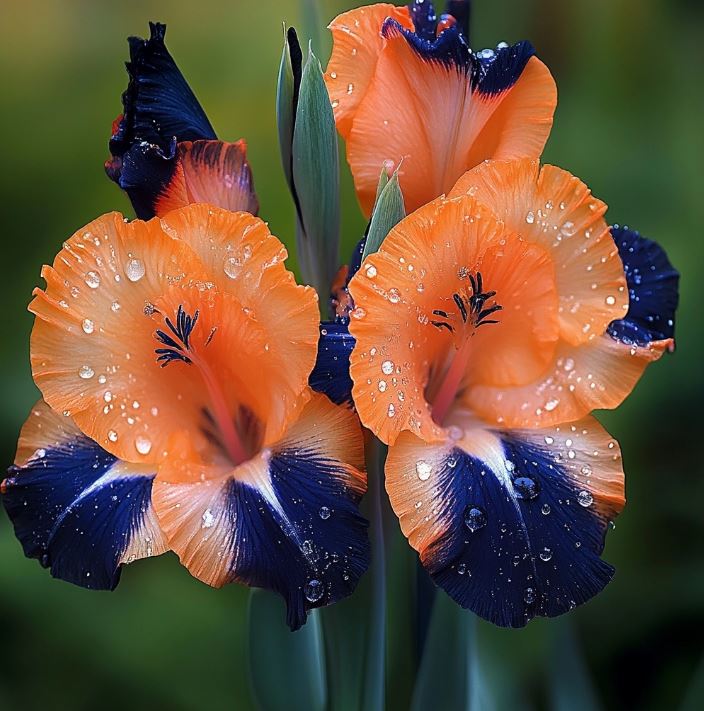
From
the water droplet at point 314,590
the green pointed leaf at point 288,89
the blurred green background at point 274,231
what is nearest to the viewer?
the water droplet at point 314,590

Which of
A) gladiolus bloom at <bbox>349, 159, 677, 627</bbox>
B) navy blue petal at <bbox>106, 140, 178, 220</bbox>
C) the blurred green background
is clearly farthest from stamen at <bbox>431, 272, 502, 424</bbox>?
the blurred green background

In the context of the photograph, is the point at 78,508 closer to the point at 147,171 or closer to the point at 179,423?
the point at 179,423

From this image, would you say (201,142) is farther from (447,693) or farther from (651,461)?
(651,461)

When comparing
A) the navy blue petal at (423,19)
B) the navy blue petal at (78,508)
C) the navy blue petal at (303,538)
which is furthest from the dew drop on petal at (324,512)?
the navy blue petal at (423,19)

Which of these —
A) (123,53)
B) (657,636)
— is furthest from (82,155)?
(657,636)

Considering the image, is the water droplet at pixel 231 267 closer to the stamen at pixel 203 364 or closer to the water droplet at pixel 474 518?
the stamen at pixel 203 364

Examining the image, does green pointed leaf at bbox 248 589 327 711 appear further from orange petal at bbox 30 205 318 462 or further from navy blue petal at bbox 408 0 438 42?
navy blue petal at bbox 408 0 438 42
